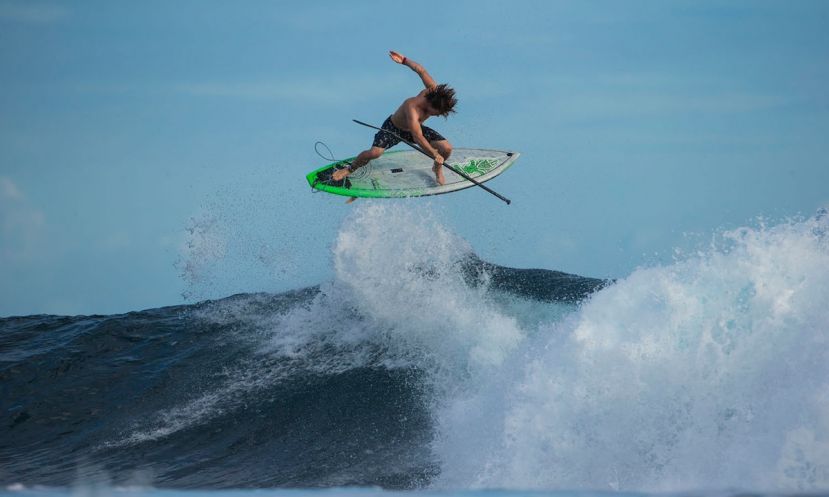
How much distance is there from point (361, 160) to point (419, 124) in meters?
1.03

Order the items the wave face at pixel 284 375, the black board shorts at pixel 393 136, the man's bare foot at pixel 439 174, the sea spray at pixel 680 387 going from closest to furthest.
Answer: the sea spray at pixel 680 387 → the wave face at pixel 284 375 → the black board shorts at pixel 393 136 → the man's bare foot at pixel 439 174

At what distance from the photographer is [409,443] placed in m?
6.61

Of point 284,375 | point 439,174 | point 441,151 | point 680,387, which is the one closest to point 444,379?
point 284,375

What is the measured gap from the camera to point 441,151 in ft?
31.9

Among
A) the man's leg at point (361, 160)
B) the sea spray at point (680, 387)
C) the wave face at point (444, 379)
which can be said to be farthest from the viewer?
the man's leg at point (361, 160)

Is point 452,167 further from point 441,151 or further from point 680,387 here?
point 680,387

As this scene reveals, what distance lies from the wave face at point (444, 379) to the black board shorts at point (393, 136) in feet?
3.23

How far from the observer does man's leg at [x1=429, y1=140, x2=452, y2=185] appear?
31.7ft

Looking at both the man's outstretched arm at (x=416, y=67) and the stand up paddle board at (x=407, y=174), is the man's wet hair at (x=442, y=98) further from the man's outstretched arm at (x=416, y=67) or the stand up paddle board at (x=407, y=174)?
the stand up paddle board at (x=407, y=174)

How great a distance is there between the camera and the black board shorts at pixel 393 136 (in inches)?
371

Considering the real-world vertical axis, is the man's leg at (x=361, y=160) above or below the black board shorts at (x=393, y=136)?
below

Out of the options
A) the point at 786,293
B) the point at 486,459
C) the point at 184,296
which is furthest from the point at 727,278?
the point at 184,296

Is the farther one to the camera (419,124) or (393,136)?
(393,136)

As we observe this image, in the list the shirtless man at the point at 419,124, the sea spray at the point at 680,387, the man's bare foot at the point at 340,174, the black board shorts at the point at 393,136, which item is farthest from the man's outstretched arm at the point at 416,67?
the sea spray at the point at 680,387
